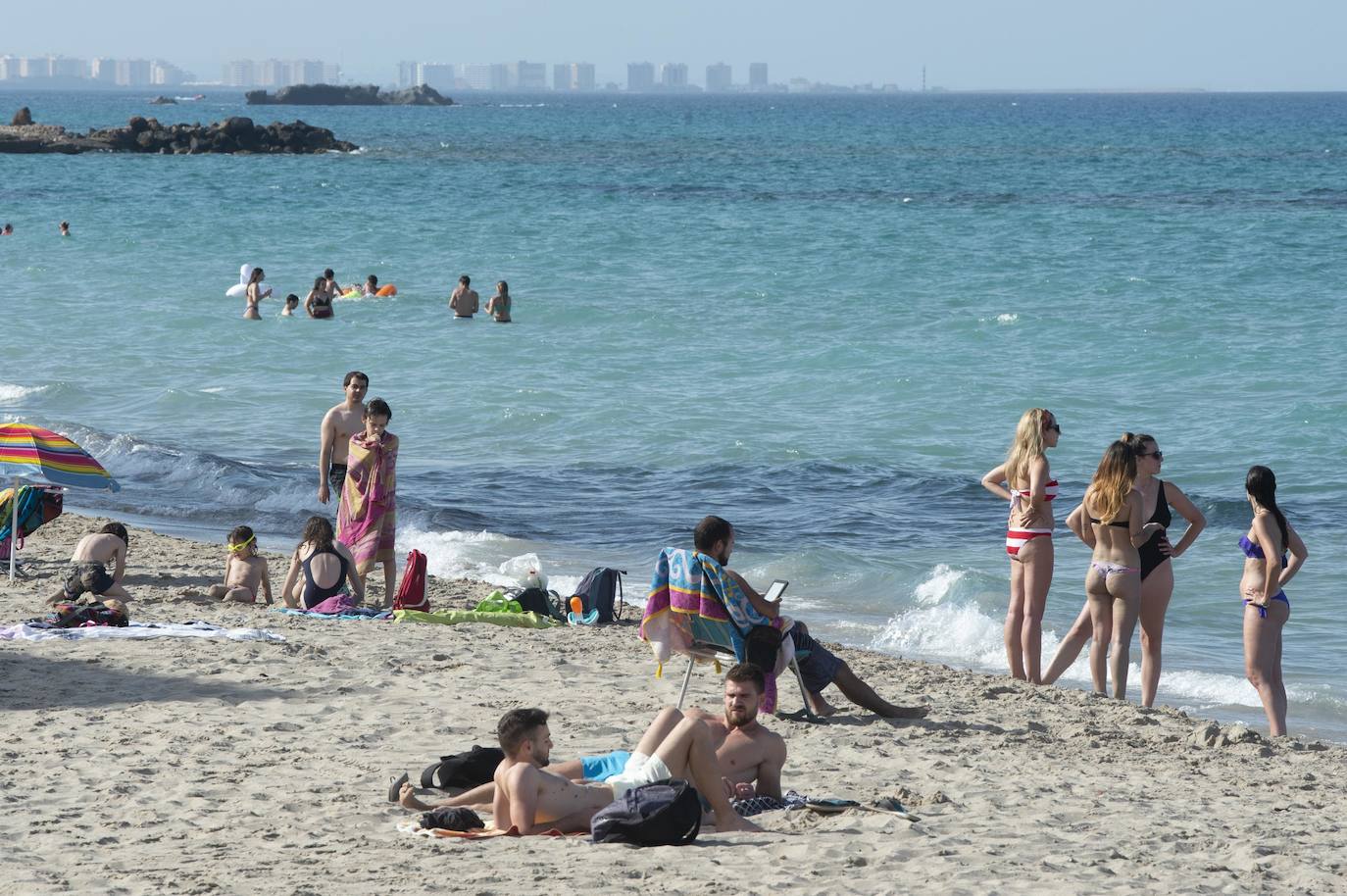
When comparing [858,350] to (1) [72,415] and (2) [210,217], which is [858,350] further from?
(2) [210,217]

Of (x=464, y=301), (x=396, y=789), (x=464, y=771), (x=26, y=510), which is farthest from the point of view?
(x=464, y=301)

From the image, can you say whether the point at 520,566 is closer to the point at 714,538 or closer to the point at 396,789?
the point at 714,538

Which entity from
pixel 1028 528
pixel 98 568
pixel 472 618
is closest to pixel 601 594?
pixel 472 618

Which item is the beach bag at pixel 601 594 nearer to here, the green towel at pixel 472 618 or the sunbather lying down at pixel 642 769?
the green towel at pixel 472 618

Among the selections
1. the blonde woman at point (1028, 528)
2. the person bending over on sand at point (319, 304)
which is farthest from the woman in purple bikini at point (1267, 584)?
the person bending over on sand at point (319, 304)

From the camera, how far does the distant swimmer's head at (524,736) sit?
19.1 feet

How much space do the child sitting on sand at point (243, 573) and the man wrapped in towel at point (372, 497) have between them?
0.52 meters

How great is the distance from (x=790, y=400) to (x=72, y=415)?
8.07 metres

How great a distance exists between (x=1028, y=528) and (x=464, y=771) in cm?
329

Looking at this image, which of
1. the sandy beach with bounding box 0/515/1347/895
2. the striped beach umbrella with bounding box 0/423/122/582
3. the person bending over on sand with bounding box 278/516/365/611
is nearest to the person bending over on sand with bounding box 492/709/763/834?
the sandy beach with bounding box 0/515/1347/895

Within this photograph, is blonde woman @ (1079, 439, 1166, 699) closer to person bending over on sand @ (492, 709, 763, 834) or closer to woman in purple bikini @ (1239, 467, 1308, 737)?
woman in purple bikini @ (1239, 467, 1308, 737)

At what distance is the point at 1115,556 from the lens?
783 centimetres

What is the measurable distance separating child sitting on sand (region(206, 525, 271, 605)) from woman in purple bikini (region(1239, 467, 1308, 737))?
18.5 ft

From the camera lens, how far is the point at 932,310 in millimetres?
25641
